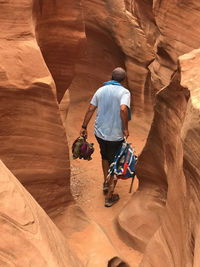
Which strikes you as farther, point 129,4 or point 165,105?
point 129,4

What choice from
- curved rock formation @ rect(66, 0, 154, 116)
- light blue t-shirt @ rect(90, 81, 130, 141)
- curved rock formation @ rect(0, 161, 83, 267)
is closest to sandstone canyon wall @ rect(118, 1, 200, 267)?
light blue t-shirt @ rect(90, 81, 130, 141)

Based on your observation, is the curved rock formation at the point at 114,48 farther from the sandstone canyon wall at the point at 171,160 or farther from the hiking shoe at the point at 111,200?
the hiking shoe at the point at 111,200

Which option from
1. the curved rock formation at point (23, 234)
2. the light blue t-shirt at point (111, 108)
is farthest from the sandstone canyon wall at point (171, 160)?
the curved rock formation at point (23, 234)

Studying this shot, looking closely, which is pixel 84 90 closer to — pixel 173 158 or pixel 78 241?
pixel 78 241

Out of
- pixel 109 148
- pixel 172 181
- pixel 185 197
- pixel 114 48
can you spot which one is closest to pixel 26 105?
pixel 109 148

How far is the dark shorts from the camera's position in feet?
16.9

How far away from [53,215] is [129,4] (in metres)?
4.71

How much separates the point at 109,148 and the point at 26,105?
1.56 m

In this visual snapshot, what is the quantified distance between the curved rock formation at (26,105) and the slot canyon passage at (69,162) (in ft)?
0.03

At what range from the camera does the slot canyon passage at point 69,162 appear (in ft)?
7.05

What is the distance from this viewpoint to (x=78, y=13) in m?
5.12

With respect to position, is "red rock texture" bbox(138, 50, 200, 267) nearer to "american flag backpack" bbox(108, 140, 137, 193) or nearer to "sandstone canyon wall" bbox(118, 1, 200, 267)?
"sandstone canyon wall" bbox(118, 1, 200, 267)

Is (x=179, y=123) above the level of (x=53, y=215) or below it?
above

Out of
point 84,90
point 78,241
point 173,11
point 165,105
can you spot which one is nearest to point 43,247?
point 165,105
